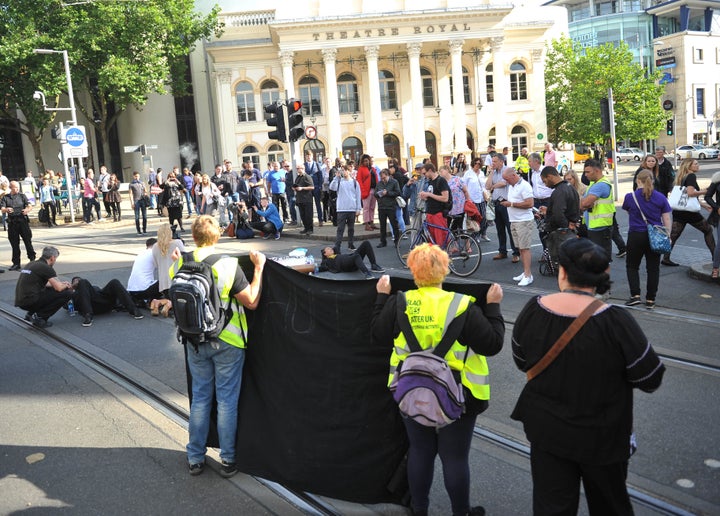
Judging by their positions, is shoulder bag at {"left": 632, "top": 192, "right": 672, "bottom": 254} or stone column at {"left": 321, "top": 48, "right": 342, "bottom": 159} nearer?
shoulder bag at {"left": 632, "top": 192, "right": 672, "bottom": 254}

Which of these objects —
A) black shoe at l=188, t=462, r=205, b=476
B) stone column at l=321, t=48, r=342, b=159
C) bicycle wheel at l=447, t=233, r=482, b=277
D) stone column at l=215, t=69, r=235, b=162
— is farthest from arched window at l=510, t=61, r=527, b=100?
black shoe at l=188, t=462, r=205, b=476

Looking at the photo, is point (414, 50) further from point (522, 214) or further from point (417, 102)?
point (522, 214)

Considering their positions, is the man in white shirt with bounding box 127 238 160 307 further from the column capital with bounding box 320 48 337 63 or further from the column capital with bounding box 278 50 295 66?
the column capital with bounding box 320 48 337 63

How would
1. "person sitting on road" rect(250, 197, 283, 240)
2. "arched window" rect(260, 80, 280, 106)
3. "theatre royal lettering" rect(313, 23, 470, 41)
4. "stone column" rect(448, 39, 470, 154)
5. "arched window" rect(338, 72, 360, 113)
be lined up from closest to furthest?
"person sitting on road" rect(250, 197, 283, 240) < "theatre royal lettering" rect(313, 23, 470, 41) < "stone column" rect(448, 39, 470, 154) < "arched window" rect(260, 80, 280, 106) < "arched window" rect(338, 72, 360, 113)

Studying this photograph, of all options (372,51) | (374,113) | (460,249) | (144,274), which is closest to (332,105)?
(374,113)

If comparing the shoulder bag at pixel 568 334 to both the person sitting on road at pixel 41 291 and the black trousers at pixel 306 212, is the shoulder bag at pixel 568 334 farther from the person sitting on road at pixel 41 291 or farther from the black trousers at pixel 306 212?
the black trousers at pixel 306 212

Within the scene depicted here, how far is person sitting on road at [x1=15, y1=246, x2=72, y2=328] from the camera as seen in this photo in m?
9.16

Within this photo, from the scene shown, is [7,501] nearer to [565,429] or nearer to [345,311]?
[345,311]

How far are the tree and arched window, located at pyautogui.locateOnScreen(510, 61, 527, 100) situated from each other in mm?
24235

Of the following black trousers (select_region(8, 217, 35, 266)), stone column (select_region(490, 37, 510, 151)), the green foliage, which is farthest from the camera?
the green foliage

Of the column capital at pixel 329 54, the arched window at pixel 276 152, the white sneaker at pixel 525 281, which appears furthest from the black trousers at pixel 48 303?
the arched window at pixel 276 152

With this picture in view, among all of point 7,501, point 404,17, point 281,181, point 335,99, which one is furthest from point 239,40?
point 7,501

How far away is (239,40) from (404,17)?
39.5ft

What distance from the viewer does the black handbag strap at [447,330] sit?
134 inches
